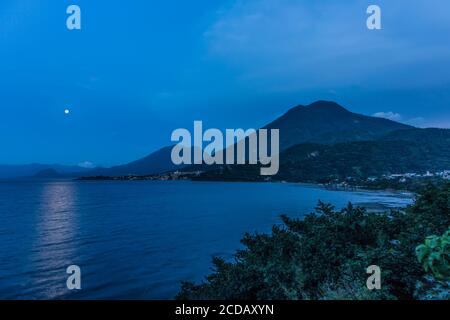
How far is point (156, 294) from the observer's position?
67.3 feet

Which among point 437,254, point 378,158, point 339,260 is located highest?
point 378,158

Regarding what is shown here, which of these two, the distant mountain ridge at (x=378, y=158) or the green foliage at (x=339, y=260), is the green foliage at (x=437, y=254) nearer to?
the green foliage at (x=339, y=260)

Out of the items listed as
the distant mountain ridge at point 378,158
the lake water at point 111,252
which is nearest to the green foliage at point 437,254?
the lake water at point 111,252

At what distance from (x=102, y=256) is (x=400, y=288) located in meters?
28.3

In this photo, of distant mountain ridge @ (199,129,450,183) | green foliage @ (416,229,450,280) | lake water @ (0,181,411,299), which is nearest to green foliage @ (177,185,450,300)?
green foliage @ (416,229,450,280)

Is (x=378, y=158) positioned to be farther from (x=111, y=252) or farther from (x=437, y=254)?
(x=437, y=254)

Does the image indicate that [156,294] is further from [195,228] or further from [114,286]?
[195,228]

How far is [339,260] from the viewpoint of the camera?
1003cm

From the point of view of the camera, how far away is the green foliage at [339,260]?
749cm

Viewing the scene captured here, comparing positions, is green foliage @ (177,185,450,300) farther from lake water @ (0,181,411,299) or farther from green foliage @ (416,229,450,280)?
lake water @ (0,181,411,299)

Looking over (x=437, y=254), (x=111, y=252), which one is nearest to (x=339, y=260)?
(x=437, y=254)

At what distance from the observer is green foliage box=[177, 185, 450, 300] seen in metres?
7.49
